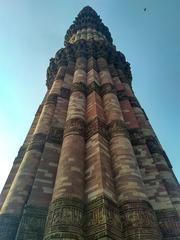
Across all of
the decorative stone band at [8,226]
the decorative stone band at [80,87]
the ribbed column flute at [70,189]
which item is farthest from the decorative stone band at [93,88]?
the decorative stone band at [8,226]

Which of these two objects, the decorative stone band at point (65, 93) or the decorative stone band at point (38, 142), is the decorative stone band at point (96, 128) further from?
the decorative stone band at point (65, 93)

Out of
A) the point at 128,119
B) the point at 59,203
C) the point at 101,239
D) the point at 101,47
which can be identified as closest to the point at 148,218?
the point at 101,239

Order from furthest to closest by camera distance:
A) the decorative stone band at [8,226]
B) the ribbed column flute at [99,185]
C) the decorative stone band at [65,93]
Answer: the decorative stone band at [65,93], the decorative stone band at [8,226], the ribbed column flute at [99,185]

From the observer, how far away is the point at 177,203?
7.48 metres

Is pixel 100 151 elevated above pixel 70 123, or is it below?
below

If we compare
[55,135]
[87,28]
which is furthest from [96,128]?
[87,28]

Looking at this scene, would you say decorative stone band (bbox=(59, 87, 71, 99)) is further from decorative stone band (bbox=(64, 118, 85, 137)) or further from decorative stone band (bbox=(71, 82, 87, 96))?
decorative stone band (bbox=(64, 118, 85, 137))

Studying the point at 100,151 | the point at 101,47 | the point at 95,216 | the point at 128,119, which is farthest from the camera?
the point at 101,47

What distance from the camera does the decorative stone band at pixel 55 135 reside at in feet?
29.2

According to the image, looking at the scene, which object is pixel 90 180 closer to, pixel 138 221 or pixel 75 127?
pixel 138 221

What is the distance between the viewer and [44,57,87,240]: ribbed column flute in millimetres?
5430

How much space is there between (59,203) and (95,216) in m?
0.77

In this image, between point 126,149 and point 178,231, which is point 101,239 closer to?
point 178,231

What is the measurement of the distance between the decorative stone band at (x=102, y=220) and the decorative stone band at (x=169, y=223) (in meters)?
1.12
